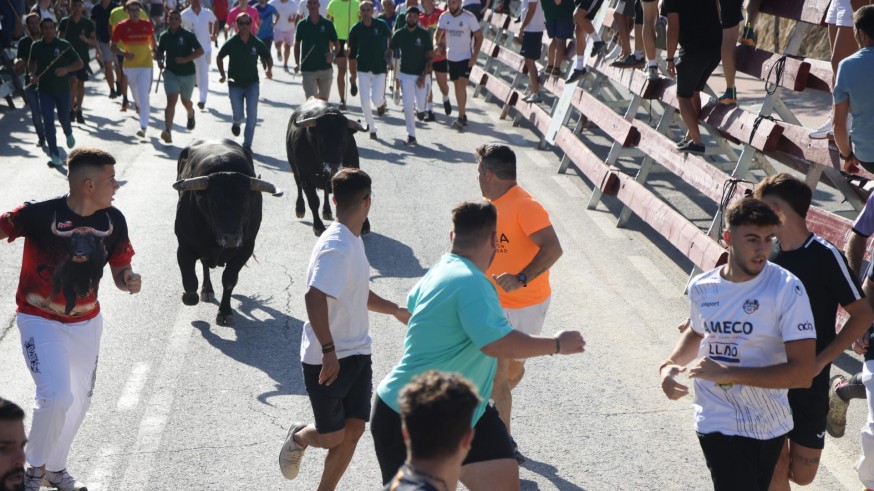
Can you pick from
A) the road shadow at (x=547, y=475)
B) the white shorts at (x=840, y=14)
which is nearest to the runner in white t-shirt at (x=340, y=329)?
the road shadow at (x=547, y=475)

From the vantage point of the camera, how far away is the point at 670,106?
11.3 meters

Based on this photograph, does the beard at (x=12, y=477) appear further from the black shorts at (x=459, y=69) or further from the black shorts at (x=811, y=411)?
the black shorts at (x=459, y=69)

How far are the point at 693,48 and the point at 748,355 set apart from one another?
5.94 meters

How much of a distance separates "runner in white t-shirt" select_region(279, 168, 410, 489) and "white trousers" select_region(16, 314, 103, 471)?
4.31 ft

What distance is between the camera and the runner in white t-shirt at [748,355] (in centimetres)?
433

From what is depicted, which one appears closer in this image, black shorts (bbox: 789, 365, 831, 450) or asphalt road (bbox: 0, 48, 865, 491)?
black shorts (bbox: 789, 365, 831, 450)

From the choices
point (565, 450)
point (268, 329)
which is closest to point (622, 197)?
point (268, 329)

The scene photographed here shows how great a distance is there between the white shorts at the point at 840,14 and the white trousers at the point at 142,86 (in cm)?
1199

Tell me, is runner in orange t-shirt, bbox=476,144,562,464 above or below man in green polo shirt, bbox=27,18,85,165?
above

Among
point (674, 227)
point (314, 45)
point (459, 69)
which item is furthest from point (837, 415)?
point (314, 45)

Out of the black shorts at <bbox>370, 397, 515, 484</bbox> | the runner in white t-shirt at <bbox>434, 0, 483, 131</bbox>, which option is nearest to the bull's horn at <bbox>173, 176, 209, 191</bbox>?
the black shorts at <bbox>370, 397, 515, 484</bbox>

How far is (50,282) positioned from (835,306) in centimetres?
425

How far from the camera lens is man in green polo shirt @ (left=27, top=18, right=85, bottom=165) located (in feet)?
48.6

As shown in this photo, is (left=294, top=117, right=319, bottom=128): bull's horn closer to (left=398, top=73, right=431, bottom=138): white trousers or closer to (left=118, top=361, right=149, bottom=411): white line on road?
(left=398, top=73, right=431, bottom=138): white trousers
